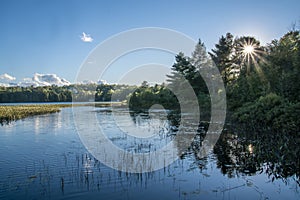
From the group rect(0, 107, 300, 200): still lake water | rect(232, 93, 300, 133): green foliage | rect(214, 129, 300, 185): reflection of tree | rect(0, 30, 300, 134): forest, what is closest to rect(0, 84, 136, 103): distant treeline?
rect(0, 30, 300, 134): forest

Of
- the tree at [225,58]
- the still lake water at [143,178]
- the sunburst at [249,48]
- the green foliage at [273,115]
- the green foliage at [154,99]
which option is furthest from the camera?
the green foliage at [154,99]

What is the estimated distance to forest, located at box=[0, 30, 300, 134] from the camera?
21.0 meters

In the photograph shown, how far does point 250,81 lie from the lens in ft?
102

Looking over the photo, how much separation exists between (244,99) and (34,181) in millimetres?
28483

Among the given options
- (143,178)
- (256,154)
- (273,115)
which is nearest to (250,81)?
(273,115)

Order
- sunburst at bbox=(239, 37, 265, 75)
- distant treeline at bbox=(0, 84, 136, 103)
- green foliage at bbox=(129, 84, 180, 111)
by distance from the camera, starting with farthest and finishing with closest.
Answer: distant treeline at bbox=(0, 84, 136, 103)
green foliage at bbox=(129, 84, 180, 111)
sunburst at bbox=(239, 37, 265, 75)

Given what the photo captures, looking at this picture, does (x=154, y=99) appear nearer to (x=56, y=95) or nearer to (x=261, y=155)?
(x=261, y=155)

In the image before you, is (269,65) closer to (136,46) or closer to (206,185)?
(136,46)

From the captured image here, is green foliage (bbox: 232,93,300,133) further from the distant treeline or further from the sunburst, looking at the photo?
the distant treeline

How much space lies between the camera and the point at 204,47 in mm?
55406

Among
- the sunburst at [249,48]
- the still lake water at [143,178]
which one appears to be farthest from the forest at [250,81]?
the still lake water at [143,178]

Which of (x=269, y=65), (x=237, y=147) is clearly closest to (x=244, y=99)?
(x=269, y=65)

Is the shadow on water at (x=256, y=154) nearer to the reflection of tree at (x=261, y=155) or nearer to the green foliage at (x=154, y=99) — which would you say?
the reflection of tree at (x=261, y=155)

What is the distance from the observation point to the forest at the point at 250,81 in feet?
68.9
